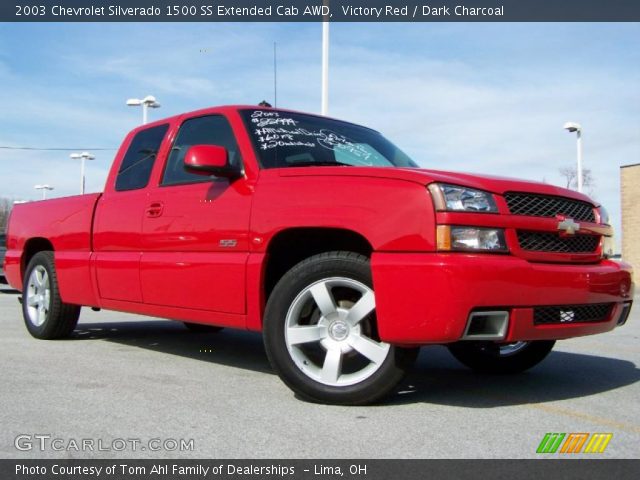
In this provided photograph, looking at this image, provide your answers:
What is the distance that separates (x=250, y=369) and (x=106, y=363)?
3.75 ft

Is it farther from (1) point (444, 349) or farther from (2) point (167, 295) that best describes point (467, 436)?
(1) point (444, 349)

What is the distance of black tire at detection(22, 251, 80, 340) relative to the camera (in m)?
6.50

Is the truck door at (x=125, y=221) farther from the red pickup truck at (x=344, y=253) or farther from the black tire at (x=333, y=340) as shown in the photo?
the black tire at (x=333, y=340)

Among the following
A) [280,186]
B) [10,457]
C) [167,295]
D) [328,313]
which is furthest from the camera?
[167,295]

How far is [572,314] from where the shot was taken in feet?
12.8

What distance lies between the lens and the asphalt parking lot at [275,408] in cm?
317

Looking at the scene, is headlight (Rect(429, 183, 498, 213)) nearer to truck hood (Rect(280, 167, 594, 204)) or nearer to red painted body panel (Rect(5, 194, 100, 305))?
truck hood (Rect(280, 167, 594, 204))

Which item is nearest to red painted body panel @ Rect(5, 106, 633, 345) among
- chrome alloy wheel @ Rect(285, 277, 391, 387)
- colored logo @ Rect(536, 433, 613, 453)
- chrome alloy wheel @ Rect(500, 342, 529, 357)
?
chrome alloy wheel @ Rect(285, 277, 391, 387)

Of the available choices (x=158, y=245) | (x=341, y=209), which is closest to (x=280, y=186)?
(x=341, y=209)

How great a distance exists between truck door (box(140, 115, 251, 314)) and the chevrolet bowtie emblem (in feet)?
6.14

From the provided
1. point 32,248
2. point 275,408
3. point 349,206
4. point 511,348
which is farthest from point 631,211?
point 275,408

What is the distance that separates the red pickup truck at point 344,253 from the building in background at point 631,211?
69.7 feet

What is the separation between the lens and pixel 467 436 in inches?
131
